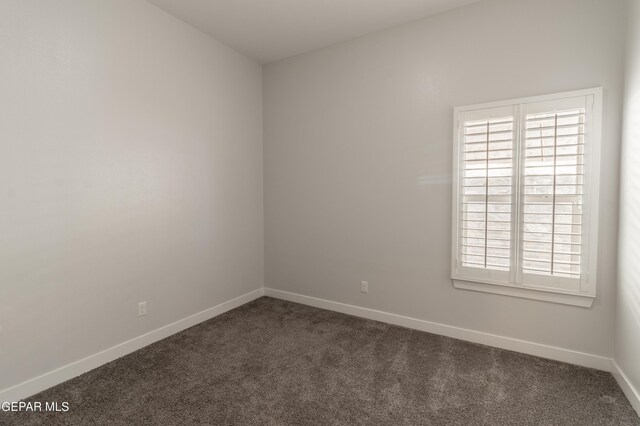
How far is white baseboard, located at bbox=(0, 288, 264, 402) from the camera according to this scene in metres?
2.04

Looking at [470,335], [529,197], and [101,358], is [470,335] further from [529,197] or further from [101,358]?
[101,358]

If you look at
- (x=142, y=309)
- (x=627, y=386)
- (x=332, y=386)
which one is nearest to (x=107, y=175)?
A: (x=142, y=309)

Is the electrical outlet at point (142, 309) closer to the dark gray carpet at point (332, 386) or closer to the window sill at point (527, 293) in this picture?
the dark gray carpet at point (332, 386)

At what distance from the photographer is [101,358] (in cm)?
244

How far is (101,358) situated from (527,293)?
320 centimetres

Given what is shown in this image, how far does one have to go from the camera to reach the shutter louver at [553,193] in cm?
231

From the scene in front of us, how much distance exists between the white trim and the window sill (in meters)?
0.36

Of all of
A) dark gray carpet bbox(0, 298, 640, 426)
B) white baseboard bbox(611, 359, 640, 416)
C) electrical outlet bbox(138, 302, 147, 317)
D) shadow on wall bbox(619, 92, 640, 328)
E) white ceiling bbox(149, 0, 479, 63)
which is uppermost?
white ceiling bbox(149, 0, 479, 63)

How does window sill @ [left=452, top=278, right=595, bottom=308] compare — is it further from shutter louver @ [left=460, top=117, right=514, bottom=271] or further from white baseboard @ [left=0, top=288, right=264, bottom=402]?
white baseboard @ [left=0, top=288, right=264, bottom=402]

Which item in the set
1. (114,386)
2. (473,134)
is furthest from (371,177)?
(114,386)

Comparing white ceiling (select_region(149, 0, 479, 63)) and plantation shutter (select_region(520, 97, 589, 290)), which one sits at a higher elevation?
white ceiling (select_region(149, 0, 479, 63))

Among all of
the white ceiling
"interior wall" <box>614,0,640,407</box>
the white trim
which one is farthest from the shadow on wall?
the white ceiling

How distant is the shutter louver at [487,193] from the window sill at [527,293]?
159mm

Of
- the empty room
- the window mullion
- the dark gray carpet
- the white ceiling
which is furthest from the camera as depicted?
the white ceiling
